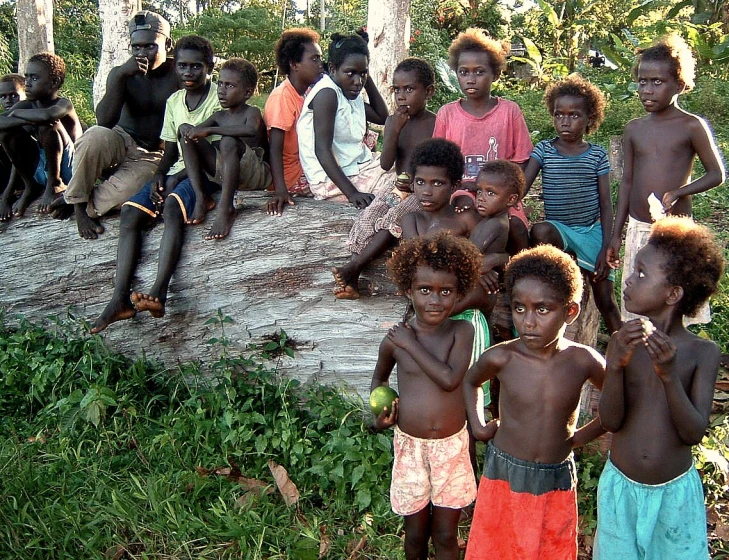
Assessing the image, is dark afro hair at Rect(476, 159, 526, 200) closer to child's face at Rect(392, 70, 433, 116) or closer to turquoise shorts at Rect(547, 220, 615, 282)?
turquoise shorts at Rect(547, 220, 615, 282)

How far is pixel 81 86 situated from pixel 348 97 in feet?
39.6

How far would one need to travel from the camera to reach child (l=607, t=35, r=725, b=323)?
3.70 m

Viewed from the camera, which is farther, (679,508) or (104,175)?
(104,175)

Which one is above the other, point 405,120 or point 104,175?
point 405,120

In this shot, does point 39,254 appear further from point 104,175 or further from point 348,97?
point 348,97

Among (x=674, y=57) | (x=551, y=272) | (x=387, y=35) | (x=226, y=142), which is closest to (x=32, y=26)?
(x=387, y=35)

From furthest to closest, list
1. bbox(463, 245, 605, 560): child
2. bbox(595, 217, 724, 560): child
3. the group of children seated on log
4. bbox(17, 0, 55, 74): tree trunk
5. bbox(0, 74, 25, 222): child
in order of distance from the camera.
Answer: bbox(17, 0, 55, 74): tree trunk, bbox(0, 74, 25, 222): child, bbox(463, 245, 605, 560): child, the group of children seated on log, bbox(595, 217, 724, 560): child

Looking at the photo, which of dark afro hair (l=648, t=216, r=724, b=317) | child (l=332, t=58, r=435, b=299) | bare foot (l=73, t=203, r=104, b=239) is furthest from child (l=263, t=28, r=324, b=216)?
dark afro hair (l=648, t=216, r=724, b=317)

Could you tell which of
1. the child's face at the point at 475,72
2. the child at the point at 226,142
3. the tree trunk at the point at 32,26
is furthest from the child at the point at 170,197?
the tree trunk at the point at 32,26

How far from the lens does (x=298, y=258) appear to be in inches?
166

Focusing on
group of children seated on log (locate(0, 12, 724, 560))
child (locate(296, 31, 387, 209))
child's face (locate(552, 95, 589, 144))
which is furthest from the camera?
child (locate(296, 31, 387, 209))

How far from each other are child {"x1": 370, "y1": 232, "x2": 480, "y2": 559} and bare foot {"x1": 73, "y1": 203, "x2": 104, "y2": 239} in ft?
8.81

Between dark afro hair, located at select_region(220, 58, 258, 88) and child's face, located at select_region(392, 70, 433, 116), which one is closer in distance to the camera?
child's face, located at select_region(392, 70, 433, 116)

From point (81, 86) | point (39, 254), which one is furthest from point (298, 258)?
point (81, 86)
